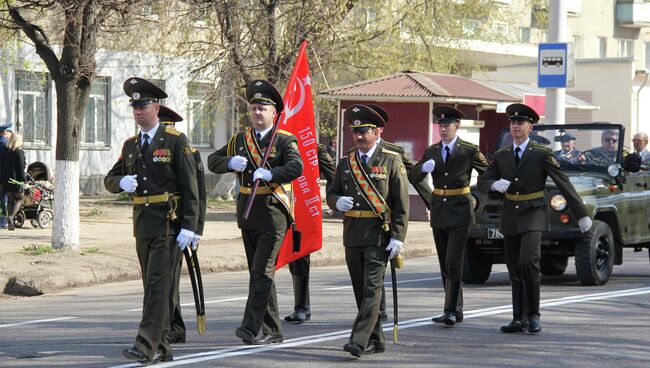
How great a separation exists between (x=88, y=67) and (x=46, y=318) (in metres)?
6.71

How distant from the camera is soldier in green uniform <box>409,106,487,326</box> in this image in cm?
1157

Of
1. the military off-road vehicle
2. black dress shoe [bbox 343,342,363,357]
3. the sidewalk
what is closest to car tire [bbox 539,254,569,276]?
the military off-road vehicle

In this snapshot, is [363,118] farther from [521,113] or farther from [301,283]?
[301,283]

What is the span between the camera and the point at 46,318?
12188 mm

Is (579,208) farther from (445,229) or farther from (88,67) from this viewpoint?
(88,67)

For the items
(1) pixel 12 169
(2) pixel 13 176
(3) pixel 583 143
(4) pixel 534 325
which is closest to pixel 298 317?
(4) pixel 534 325

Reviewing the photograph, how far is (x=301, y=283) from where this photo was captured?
38.7 feet

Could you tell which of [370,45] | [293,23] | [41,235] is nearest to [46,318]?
[41,235]

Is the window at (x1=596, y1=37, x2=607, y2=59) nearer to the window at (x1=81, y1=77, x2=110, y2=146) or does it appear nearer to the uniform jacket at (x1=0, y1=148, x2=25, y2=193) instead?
the window at (x1=81, y1=77, x2=110, y2=146)

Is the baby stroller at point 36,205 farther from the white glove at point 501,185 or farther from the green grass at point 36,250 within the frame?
the white glove at point 501,185

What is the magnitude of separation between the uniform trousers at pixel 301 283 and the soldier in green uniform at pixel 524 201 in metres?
1.77

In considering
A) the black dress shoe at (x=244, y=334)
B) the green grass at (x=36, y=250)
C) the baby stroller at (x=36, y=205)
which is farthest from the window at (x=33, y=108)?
the black dress shoe at (x=244, y=334)

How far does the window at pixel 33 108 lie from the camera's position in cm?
3109

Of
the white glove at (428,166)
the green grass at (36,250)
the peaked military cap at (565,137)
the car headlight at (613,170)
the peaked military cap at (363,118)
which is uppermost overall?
the peaked military cap at (363,118)
